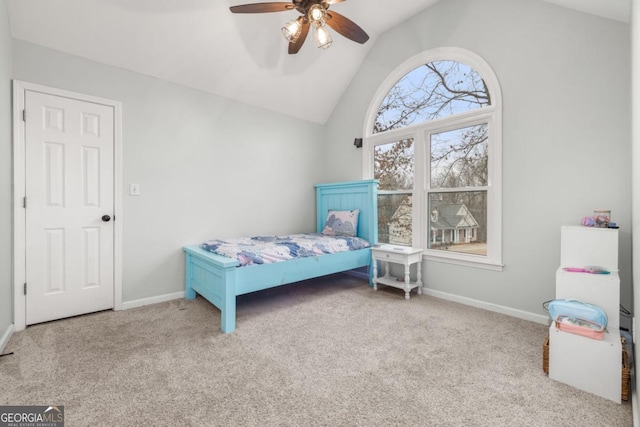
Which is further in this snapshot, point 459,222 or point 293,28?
point 459,222

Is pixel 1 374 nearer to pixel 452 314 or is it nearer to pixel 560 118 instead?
pixel 452 314

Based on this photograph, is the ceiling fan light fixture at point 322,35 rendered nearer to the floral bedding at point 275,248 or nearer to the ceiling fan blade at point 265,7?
the ceiling fan blade at point 265,7

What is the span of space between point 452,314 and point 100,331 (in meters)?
2.94

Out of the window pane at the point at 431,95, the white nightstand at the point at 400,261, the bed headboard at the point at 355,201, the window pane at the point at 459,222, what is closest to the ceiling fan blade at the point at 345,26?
the window pane at the point at 431,95

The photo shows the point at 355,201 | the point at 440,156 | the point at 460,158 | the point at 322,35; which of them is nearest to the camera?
the point at 322,35

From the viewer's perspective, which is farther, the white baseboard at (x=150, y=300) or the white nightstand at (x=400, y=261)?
the white nightstand at (x=400, y=261)

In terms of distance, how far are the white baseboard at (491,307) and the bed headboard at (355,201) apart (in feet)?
3.02

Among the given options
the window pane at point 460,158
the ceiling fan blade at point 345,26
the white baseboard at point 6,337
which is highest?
the ceiling fan blade at point 345,26

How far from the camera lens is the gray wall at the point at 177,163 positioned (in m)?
2.67

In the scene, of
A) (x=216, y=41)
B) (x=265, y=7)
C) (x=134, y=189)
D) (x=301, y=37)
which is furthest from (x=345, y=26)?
(x=134, y=189)

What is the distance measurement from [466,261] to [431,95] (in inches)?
72.5

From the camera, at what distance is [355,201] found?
383 cm

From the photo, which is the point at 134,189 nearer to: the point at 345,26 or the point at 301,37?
the point at 301,37

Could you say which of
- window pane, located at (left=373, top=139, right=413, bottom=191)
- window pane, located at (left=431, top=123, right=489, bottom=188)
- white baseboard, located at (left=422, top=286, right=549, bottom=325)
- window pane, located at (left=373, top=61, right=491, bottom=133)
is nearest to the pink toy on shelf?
white baseboard, located at (left=422, top=286, right=549, bottom=325)
